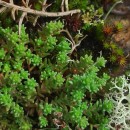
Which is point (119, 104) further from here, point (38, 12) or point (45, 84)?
point (38, 12)

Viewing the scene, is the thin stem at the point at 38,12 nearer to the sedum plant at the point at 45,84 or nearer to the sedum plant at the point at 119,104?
the sedum plant at the point at 45,84

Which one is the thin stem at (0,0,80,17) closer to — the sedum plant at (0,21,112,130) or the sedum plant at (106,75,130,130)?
the sedum plant at (0,21,112,130)

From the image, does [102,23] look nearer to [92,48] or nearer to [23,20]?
[92,48]

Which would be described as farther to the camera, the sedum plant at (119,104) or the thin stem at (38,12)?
the sedum plant at (119,104)

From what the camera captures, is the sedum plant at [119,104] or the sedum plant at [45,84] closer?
the sedum plant at [45,84]

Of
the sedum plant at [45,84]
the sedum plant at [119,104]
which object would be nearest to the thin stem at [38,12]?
the sedum plant at [45,84]

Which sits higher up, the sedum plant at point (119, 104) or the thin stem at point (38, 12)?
the thin stem at point (38, 12)

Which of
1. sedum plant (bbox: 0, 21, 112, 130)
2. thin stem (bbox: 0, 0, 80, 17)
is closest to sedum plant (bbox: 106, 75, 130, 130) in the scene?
sedum plant (bbox: 0, 21, 112, 130)

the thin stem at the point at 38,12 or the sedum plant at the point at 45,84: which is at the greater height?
the thin stem at the point at 38,12

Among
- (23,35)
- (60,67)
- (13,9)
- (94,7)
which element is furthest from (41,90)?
(94,7)
